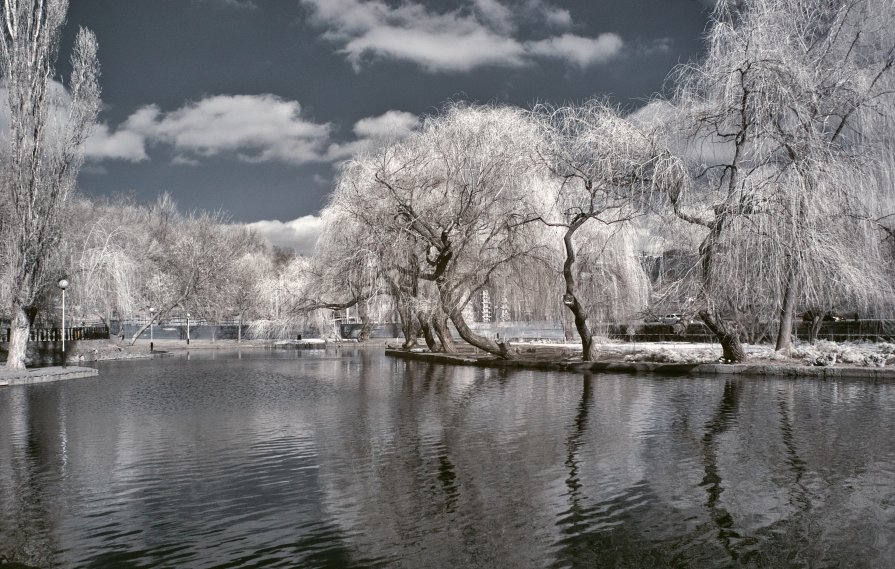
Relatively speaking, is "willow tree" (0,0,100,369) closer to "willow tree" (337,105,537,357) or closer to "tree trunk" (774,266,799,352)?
"willow tree" (337,105,537,357)

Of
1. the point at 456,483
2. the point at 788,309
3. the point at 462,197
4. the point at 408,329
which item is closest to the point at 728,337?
the point at 788,309

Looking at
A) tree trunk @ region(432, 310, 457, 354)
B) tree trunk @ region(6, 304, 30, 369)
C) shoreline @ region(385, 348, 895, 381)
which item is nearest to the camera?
shoreline @ region(385, 348, 895, 381)

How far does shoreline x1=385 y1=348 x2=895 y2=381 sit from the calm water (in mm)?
3505

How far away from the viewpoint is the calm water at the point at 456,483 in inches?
207

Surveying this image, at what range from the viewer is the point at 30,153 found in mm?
22234

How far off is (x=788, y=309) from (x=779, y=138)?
514 centimetres

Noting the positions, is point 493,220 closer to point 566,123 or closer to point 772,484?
point 566,123

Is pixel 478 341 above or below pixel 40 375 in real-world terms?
above

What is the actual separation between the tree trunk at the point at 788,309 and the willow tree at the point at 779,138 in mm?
68

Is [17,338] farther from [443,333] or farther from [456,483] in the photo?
[456,483]

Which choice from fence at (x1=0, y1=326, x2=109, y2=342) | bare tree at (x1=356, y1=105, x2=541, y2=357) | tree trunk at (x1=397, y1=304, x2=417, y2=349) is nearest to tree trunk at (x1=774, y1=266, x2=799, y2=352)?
bare tree at (x1=356, y1=105, x2=541, y2=357)

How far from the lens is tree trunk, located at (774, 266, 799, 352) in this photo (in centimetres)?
1797

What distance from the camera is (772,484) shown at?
7035 mm

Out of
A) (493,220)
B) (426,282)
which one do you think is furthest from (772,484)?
(426,282)
